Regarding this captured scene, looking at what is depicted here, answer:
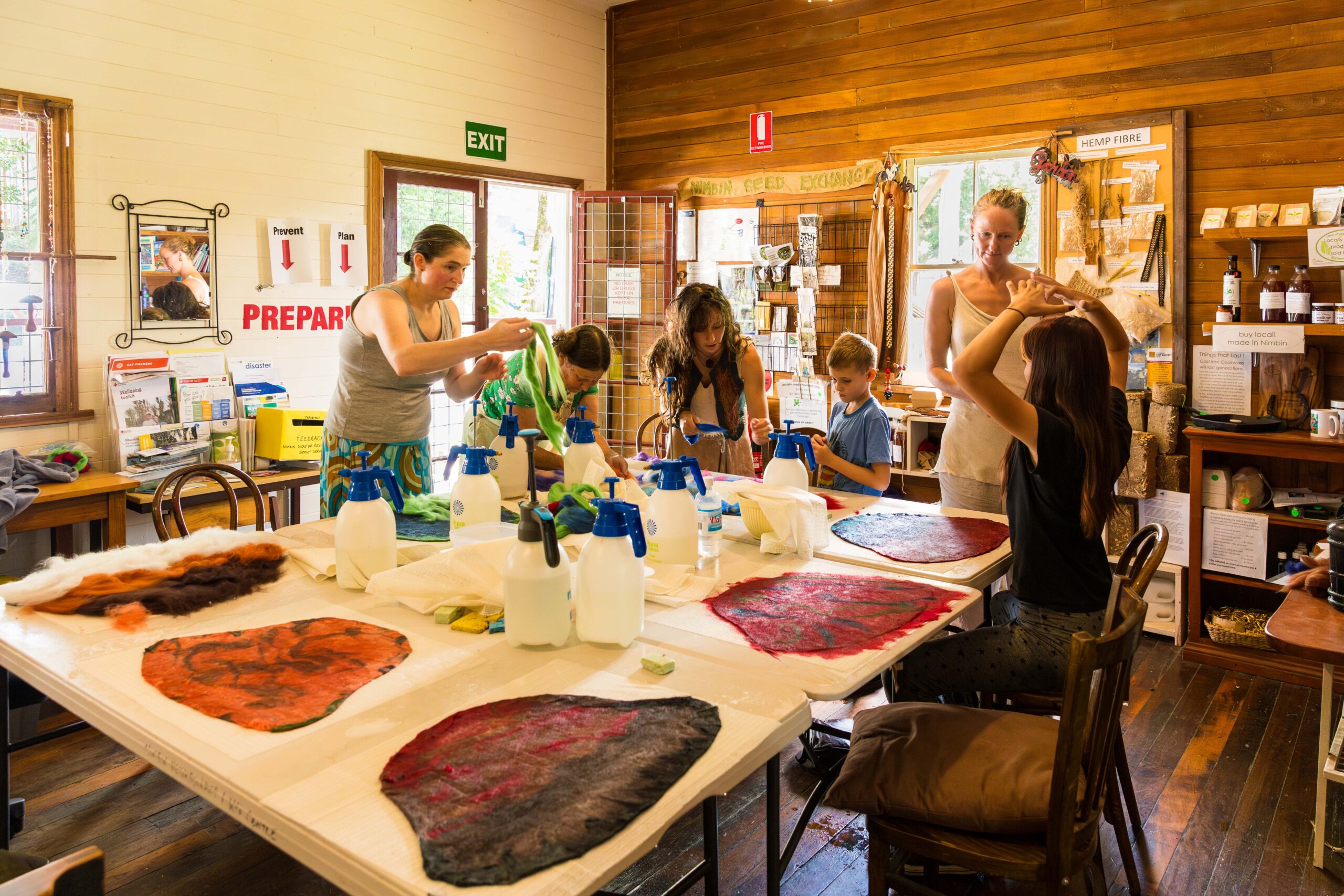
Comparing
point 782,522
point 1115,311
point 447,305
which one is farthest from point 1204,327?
point 447,305

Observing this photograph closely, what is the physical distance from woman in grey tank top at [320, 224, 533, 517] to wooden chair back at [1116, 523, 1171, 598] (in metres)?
1.72

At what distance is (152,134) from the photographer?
411cm

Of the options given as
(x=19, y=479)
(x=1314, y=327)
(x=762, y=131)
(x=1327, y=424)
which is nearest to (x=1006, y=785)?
(x=1327, y=424)

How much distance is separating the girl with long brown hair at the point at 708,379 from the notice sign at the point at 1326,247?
2191 millimetres

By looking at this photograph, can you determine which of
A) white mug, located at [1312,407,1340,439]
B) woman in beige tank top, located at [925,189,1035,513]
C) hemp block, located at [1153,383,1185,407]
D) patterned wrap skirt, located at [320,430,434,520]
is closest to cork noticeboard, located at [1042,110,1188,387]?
hemp block, located at [1153,383,1185,407]

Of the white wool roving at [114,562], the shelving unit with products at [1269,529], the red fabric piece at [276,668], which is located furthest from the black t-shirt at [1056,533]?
the shelving unit with products at [1269,529]

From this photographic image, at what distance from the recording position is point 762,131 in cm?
559

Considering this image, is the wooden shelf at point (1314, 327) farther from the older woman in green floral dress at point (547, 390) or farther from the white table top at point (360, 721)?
the white table top at point (360, 721)

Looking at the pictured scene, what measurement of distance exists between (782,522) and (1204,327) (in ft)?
8.82

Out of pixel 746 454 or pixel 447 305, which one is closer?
pixel 447 305

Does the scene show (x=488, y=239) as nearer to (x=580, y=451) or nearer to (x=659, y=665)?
(x=580, y=451)

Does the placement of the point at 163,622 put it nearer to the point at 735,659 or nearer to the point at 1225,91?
the point at 735,659

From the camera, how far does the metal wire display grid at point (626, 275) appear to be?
19.7 feet

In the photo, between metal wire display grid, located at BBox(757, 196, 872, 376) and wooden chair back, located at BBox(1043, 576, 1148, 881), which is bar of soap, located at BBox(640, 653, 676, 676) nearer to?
wooden chair back, located at BBox(1043, 576, 1148, 881)
